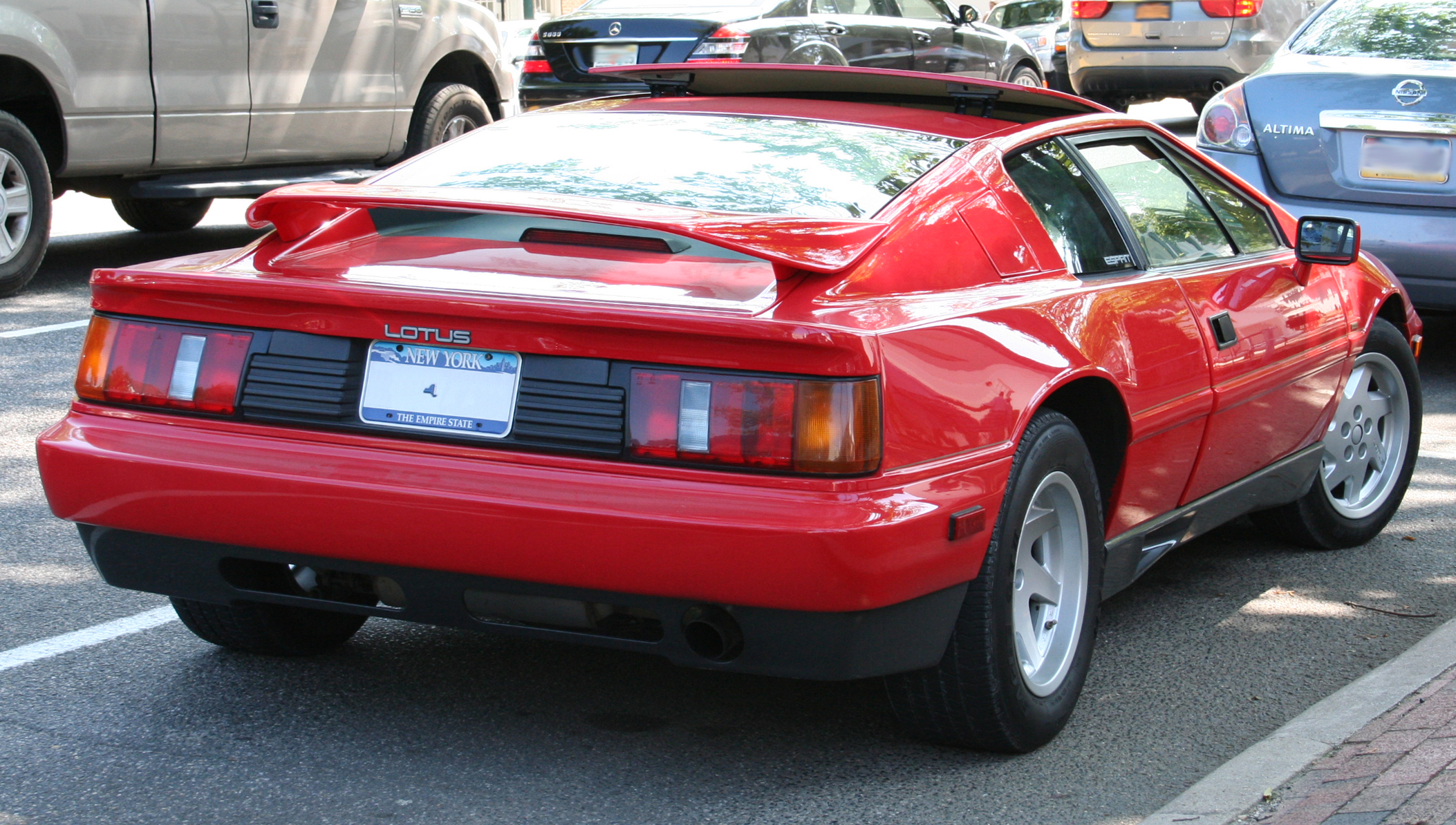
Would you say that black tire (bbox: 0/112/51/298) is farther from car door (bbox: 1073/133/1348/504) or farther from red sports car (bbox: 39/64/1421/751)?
car door (bbox: 1073/133/1348/504)

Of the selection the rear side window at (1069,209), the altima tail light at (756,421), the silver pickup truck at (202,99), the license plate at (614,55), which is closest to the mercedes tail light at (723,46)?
the license plate at (614,55)

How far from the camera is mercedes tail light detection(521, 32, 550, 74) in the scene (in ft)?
39.6

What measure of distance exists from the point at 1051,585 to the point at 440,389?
137 cm

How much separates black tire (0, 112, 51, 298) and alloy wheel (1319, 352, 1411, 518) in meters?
6.22

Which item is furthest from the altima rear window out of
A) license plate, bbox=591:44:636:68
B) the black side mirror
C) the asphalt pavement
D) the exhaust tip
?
license plate, bbox=591:44:636:68

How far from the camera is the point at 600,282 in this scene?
301cm

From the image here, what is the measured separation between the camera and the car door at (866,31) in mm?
12672

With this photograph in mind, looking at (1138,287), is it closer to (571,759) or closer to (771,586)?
(771,586)

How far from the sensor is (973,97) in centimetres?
395

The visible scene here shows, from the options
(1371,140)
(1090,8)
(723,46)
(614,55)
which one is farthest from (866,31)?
(1371,140)

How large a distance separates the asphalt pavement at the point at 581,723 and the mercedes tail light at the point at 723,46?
7.59 m

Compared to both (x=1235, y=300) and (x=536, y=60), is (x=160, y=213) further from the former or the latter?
(x=1235, y=300)

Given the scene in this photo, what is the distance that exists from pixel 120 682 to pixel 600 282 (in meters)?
1.53

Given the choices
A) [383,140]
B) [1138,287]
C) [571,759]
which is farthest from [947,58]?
[571,759]
